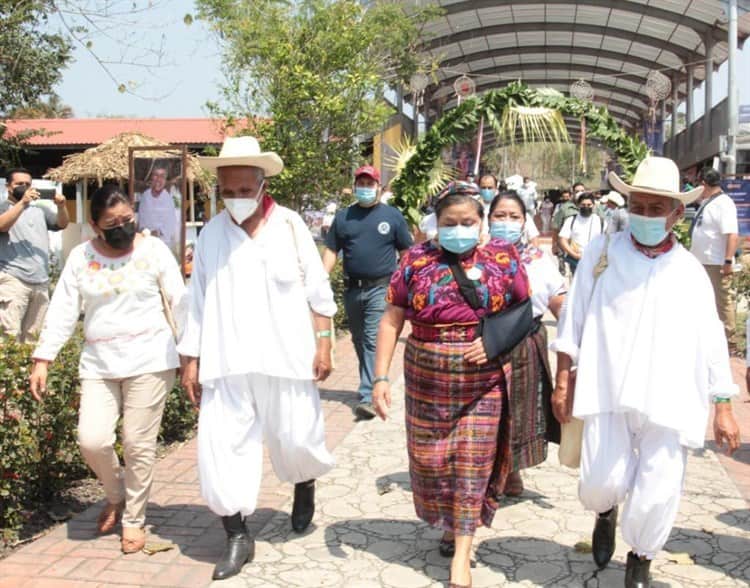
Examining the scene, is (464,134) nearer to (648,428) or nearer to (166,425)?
(166,425)

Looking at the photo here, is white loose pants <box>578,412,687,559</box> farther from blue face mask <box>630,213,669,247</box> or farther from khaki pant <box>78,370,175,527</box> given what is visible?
khaki pant <box>78,370,175,527</box>

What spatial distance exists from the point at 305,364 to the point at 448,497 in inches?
37.3

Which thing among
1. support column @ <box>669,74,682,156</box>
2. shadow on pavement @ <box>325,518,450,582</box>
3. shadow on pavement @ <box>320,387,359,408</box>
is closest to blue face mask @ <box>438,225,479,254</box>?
shadow on pavement @ <box>325,518,450,582</box>

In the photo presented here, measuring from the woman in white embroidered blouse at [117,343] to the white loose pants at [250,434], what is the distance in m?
0.38

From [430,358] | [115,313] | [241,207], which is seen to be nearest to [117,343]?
[115,313]

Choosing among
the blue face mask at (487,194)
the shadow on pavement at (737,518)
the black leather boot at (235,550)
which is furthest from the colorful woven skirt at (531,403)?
the blue face mask at (487,194)

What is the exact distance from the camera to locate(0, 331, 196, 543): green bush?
184 inches

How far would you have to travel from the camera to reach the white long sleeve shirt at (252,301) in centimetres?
444

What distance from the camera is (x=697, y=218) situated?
10023mm

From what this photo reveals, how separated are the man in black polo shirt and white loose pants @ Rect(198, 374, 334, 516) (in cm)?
292

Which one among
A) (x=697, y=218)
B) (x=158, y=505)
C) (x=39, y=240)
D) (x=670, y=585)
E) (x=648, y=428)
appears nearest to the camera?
(x=648, y=428)

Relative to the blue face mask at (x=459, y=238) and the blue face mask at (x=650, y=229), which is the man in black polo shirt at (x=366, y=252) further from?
the blue face mask at (x=650, y=229)

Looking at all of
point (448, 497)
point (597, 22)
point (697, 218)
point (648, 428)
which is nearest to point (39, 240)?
point (448, 497)

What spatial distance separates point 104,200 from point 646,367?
2.71m
